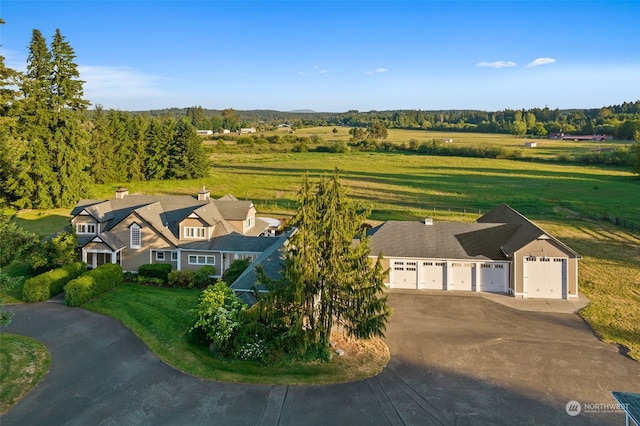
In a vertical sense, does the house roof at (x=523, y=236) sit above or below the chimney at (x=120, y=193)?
below

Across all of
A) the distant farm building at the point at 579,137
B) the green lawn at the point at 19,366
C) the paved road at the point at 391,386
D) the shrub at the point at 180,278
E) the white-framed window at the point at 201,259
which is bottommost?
the paved road at the point at 391,386

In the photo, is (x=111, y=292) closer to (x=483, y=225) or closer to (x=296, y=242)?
(x=296, y=242)

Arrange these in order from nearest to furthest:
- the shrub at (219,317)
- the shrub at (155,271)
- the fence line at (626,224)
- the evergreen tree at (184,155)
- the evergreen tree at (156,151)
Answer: the shrub at (219,317) → the shrub at (155,271) → the fence line at (626,224) → the evergreen tree at (156,151) → the evergreen tree at (184,155)

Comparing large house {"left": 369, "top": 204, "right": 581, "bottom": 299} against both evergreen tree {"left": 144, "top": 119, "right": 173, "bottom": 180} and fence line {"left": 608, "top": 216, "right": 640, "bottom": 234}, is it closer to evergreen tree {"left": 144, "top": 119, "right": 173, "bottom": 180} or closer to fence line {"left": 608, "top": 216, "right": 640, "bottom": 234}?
fence line {"left": 608, "top": 216, "right": 640, "bottom": 234}

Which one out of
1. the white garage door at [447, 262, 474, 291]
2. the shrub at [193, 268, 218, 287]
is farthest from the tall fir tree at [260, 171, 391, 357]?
the shrub at [193, 268, 218, 287]

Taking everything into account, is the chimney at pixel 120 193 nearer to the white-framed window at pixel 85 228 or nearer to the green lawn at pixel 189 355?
the white-framed window at pixel 85 228

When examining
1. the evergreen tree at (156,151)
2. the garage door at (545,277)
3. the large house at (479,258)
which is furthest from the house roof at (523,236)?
the evergreen tree at (156,151)

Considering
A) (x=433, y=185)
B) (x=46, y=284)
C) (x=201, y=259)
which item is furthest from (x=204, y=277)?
(x=433, y=185)
